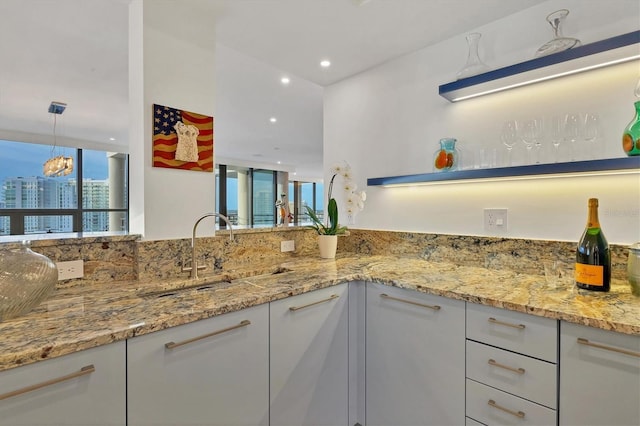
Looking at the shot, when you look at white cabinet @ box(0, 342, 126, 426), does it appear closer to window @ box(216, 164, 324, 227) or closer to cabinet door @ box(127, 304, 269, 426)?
cabinet door @ box(127, 304, 269, 426)

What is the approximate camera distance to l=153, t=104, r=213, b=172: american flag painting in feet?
5.28

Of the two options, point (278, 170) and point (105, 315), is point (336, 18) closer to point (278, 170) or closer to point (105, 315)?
point (105, 315)

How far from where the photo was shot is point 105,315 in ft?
3.45

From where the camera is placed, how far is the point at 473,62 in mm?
1812

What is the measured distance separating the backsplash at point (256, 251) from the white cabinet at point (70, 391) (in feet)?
1.99

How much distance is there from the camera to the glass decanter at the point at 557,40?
1.47 meters

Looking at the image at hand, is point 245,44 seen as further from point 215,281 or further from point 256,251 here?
point 215,281

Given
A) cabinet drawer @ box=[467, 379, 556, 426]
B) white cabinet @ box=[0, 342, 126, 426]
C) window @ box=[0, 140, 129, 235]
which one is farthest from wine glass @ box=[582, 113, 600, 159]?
window @ box=[0, 140, 129, 235]

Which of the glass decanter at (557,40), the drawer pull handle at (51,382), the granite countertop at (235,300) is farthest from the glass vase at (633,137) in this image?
the drawer pull handle at (51,382)

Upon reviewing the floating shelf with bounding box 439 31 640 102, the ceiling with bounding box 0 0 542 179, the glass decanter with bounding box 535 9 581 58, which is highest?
the ceiling with bounding box 0 0 542 179

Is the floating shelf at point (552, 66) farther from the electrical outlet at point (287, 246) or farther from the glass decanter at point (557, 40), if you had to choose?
the electrical outlet at point (287, 246)

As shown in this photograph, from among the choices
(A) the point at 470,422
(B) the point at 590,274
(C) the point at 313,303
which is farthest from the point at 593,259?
(C) the point at 313,303

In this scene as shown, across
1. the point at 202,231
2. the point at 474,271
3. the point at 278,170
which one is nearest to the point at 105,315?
the point at 202,231

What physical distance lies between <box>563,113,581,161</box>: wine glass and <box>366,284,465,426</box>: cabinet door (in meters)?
0.96
